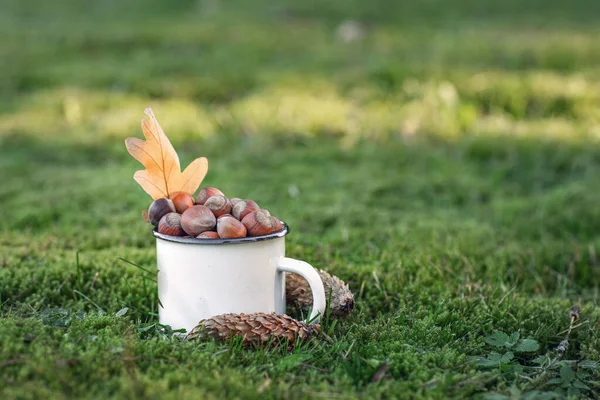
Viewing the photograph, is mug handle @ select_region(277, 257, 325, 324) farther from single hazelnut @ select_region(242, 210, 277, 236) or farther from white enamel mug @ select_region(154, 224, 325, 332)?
single hazelnut @ select_region(242, 210, 277, 236)

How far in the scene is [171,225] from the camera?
1942 mm

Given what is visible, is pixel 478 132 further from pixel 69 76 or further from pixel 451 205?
pixel 69 76

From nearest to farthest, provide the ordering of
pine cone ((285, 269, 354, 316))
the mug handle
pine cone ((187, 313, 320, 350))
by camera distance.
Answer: pine cone ((187, 313, 320, 350)) < the mug handle < pine cone ((285, 269, 354, 316))

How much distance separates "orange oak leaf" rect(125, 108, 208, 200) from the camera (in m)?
2.02

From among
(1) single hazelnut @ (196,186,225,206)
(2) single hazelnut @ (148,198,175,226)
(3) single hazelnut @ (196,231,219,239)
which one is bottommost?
(3) single hazelnut @ (196,231,219,239)

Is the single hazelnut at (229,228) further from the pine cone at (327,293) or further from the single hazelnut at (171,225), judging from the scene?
the pine cone at (327,293)

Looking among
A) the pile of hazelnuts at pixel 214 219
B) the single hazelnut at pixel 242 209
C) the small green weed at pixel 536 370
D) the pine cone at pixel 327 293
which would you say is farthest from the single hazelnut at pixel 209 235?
the small green weed at pixel 536 370

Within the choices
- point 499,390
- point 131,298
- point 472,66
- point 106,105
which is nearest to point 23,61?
point 106,105

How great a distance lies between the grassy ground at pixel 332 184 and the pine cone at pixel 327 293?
2.9 inches

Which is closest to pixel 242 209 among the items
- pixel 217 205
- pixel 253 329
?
pixel 217 205

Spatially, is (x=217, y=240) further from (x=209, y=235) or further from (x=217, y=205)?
(x=217, y=205)

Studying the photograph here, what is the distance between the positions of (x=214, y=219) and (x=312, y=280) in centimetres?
34

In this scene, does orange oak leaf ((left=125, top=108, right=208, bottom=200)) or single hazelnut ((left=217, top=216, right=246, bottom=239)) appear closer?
single hazelnut ((left=217, top=216, right=246, bottom=239))

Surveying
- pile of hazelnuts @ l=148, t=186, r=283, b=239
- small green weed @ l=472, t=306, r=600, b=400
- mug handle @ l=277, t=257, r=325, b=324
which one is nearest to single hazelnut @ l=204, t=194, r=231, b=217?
pile of hazelnuts @ l=148, t=186, r=283, b=239
